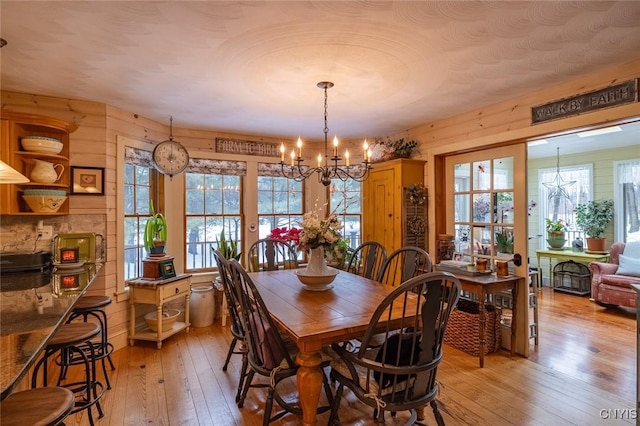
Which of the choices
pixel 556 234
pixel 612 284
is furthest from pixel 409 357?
pixel 556 234

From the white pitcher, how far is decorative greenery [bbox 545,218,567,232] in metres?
7.03

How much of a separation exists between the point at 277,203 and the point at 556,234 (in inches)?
187

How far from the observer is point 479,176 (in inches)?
141

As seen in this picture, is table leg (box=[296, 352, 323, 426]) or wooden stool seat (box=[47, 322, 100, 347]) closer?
table leg (box=[296, 352, 323, 426])

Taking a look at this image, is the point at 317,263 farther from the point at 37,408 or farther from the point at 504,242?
the point at 504,242

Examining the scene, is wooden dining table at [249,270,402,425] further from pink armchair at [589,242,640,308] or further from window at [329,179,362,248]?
pink armchair at [589,242,640,308]

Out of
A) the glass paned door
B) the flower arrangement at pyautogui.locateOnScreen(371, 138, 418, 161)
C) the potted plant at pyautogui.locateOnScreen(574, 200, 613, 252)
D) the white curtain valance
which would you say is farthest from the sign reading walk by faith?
the potted plant at pyautogui.locateOnScreen(574, 200, 613, 252)

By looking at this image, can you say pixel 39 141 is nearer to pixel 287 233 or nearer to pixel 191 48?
pixel 191 48

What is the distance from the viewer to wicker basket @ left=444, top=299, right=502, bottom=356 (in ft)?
10.4

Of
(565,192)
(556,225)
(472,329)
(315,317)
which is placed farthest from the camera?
(565,192)

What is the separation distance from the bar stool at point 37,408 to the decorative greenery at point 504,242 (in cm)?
349

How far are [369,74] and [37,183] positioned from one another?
9.38ft

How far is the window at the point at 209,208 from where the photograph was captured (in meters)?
4.30

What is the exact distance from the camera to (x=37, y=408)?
1220 mm
